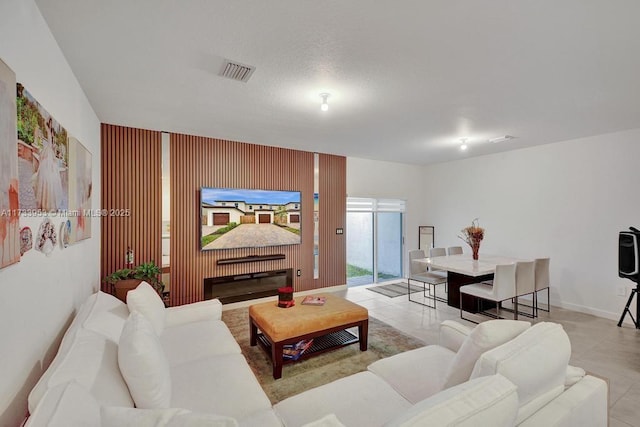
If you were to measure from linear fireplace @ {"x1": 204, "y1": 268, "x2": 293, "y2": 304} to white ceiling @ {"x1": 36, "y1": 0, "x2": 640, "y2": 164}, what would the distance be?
92.9 inches

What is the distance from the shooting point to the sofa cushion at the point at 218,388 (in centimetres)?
150

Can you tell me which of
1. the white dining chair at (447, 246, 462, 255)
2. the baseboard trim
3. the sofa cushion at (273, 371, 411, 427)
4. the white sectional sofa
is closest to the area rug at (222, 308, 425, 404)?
the white sectional sofa

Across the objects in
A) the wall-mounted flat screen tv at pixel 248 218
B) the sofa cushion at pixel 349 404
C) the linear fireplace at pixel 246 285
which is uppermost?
the wall-mounted flat screen tv at pixel 248 218

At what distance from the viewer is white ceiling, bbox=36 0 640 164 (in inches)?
63.5

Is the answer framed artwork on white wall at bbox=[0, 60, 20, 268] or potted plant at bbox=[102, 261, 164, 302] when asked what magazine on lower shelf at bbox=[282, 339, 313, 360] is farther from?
framed artwork on white wall at bbox=[0, 60, 20, 268]

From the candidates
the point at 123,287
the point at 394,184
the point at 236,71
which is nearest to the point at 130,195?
the point at 123,287

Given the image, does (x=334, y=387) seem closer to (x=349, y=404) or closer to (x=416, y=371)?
(x=349, y=404)

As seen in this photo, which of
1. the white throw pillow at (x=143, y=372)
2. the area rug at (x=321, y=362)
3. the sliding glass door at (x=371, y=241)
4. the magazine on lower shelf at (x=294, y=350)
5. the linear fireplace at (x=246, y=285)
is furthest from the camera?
the sliding glass door at (x=371, y=241)

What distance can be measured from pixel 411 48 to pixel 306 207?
11.7 feet

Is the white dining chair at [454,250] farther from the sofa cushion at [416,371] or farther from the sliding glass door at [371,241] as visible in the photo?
the sofa cushion at [416,371]

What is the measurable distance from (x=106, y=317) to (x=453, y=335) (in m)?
2.39

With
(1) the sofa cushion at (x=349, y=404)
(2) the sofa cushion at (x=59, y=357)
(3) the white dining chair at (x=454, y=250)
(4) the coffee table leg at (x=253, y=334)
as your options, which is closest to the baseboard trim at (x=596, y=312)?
(3) the white dining chair at (x=454, y=250)

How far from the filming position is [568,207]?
447cm

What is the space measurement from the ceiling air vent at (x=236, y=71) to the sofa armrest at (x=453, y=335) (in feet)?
8.15
